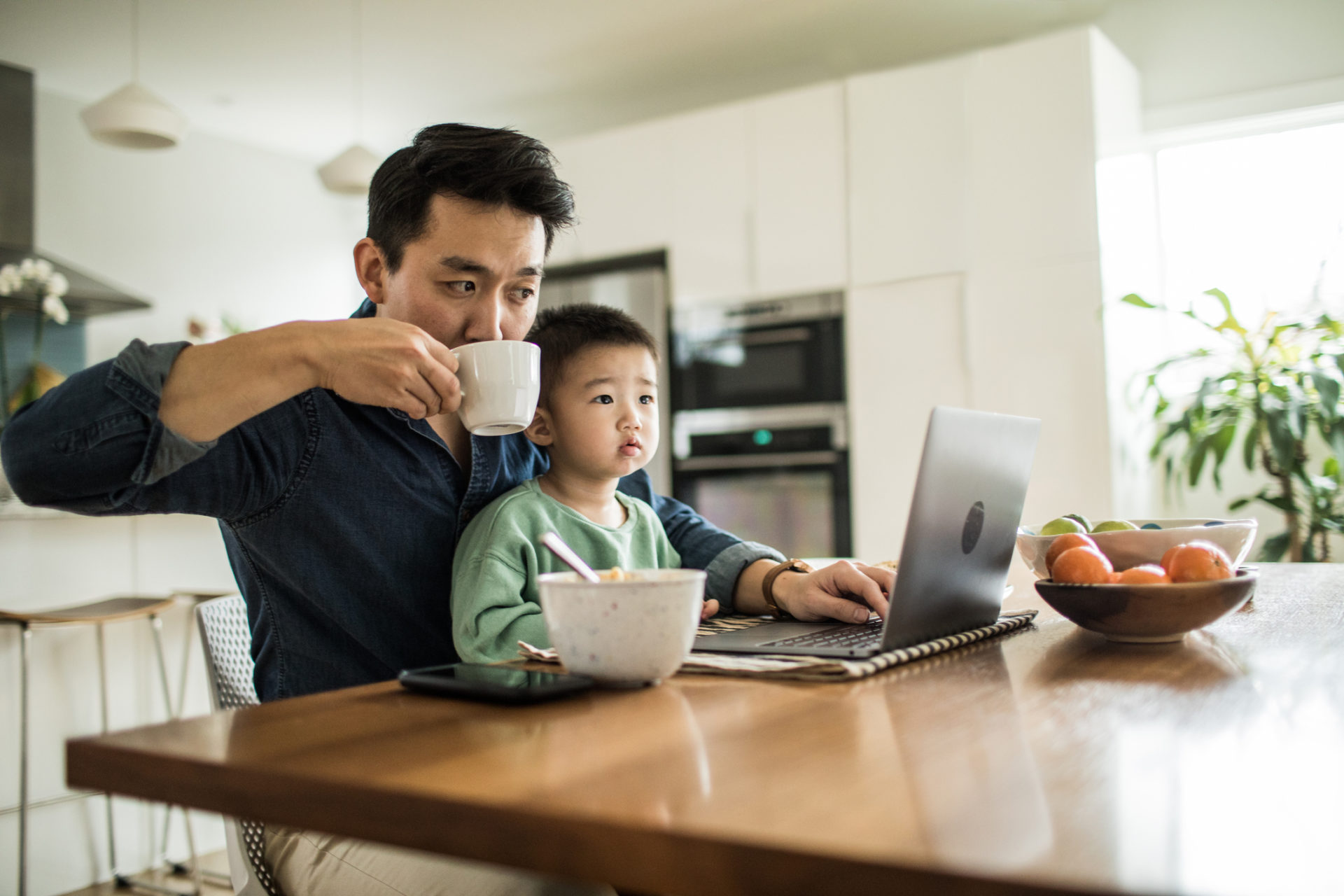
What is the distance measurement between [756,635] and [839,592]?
5.6 inches

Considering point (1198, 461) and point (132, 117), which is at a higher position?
point (132, 117)

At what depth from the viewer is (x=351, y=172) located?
3.46m

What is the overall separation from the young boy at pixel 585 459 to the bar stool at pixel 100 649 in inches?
66.3

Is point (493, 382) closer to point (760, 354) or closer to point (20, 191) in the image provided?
point (760, 354)

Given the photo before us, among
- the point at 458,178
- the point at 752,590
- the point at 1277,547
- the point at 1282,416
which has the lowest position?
the point at 1277,547

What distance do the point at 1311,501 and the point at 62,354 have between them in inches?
192

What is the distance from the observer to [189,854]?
117 inches

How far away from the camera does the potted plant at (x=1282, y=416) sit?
9.58 ft

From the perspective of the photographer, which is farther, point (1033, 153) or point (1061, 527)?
point (1033, 153)

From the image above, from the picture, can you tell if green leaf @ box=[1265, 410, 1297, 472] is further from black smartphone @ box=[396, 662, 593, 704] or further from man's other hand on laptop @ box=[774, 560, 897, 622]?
black smartphone @ box=[396, 662, 593, 704]

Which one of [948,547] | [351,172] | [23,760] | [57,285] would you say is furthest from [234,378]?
[57,285]

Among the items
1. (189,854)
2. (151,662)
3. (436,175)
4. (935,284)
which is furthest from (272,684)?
(935,284)

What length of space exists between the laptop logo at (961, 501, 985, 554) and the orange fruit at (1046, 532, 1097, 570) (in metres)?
0.09

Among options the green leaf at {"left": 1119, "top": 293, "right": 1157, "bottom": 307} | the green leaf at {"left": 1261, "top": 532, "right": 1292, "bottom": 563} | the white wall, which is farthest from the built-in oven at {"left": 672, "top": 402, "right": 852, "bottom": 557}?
the white wall
